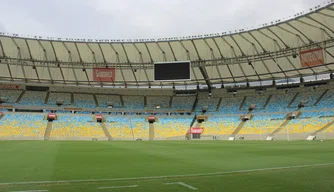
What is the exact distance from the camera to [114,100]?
6334 centimetres

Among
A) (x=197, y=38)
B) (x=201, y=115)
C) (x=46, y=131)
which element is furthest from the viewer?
(x=201, y=115)

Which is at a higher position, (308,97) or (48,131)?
(308,97)

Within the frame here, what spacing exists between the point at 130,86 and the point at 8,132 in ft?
83.3

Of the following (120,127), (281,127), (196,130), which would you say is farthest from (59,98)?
(281,127)

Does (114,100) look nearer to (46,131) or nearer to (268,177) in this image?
(46,131)

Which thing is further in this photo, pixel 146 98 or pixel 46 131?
pixel 146 98

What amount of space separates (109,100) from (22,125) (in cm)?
1838

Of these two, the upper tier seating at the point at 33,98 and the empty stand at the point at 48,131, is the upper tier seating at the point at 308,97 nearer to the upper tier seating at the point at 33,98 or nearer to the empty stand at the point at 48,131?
the empty stand at the point at 48,131

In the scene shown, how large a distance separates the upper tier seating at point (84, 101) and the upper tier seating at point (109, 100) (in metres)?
1.48

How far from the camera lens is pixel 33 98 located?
188 feet

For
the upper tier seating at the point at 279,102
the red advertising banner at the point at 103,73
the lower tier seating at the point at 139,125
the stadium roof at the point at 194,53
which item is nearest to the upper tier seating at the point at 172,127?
the lower tier seating at the point at 139,125

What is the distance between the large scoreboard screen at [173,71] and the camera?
44250 millimetres

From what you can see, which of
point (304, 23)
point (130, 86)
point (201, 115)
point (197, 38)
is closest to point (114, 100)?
point (130, 86)

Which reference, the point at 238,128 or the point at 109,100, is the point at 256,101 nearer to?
the point at 238,128
